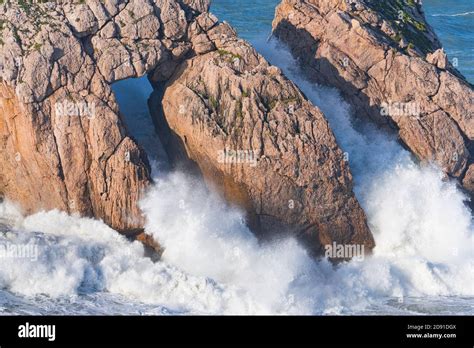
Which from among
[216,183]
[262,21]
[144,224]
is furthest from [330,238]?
[262,21]

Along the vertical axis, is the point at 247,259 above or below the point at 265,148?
below

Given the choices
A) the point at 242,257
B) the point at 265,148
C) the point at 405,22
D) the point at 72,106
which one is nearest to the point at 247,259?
the point at 242,257

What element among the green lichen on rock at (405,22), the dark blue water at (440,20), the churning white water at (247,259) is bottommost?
the churning white water at (247,259)

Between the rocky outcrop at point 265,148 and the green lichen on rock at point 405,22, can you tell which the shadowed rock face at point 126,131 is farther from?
the green lichen on rock at point 405,22

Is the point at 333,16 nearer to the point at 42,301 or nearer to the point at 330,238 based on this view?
the point at 330,238

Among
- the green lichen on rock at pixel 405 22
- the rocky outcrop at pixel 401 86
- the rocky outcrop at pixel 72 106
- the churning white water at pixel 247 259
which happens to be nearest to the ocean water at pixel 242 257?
the churning white water at pixel 247 259

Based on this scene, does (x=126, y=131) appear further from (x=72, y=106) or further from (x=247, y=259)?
(x=247, y=259)
